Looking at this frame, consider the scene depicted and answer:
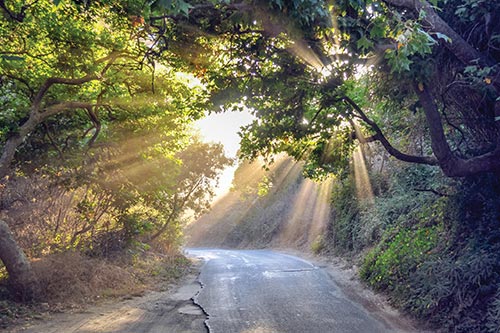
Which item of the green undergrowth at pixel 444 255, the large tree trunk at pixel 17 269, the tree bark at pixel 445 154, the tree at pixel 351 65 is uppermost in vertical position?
the tree at pixel 351 65

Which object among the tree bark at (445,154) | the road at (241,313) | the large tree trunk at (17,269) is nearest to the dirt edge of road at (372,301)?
the road at (241,313)

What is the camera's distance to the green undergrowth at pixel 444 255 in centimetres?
650

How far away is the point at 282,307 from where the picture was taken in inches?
332

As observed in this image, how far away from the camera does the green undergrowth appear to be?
6.50m

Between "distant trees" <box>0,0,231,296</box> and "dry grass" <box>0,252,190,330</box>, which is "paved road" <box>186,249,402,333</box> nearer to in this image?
"dry grass" <box>0,252,190,330</box>

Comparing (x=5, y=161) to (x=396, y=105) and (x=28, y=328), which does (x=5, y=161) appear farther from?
(x=396, y=105)

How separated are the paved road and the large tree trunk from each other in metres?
3.68

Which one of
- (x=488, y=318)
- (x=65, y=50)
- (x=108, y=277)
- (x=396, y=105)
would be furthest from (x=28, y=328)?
(x=396, y=105)

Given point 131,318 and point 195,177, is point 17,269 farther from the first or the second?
point 195,177

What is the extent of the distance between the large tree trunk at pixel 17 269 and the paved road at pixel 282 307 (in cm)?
368

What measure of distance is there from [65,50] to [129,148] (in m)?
3.70

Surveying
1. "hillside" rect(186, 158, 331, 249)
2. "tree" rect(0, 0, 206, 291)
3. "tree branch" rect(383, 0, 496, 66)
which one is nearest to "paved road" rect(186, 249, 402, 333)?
"tree" rect(0, 0, 206, 291)

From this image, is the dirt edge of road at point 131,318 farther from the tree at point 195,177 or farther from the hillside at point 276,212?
the hillside at point 276,212

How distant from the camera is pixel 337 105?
8.36m
